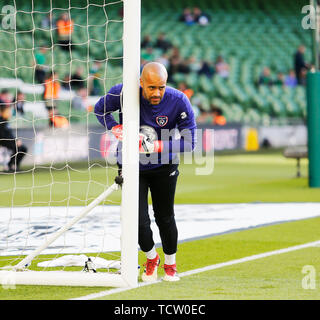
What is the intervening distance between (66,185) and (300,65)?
15.5 meters

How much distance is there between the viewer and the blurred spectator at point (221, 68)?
28.6m

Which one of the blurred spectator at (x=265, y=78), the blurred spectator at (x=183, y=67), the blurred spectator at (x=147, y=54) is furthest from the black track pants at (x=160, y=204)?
the blurred spectator at (x=265, y=78)

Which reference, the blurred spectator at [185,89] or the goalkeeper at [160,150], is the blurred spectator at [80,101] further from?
the goalkeeper at [160,150]

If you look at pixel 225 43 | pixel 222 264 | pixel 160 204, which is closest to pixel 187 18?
pixel 225 43

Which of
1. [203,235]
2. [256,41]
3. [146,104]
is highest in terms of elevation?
[256,41]

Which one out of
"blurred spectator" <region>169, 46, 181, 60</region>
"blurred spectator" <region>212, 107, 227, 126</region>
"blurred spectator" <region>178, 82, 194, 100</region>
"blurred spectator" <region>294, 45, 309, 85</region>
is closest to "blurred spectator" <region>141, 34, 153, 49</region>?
"blurred spectator" <region>169, 46, 181, 60</region>

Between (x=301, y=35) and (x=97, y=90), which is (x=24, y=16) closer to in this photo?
(x=97, y=90)

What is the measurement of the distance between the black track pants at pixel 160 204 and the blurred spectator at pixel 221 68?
73.7 ft

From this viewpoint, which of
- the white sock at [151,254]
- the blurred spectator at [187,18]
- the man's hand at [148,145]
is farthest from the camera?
the blurred spectator at [187,18]

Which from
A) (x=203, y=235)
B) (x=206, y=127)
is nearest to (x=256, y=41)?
(x=206, y=127)

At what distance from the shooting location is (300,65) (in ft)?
92.5

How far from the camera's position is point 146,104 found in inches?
247
